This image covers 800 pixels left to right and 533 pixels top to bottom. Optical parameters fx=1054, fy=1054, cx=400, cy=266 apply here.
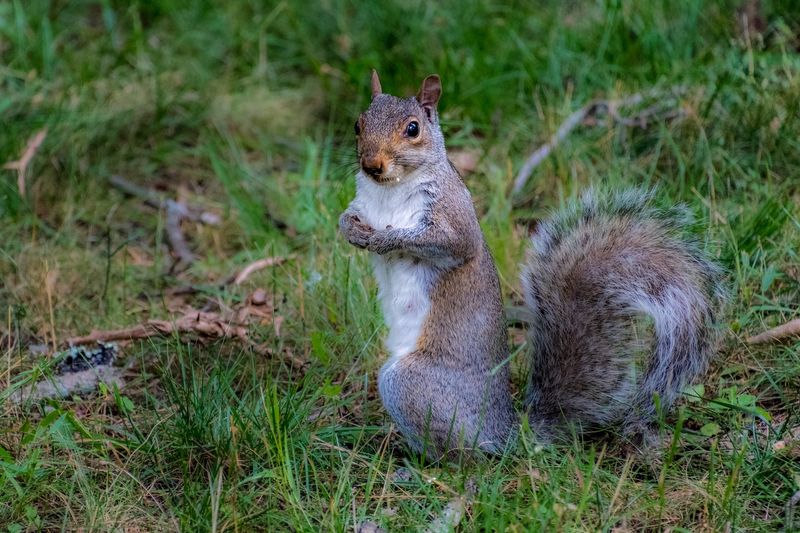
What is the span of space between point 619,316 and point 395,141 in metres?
0.63

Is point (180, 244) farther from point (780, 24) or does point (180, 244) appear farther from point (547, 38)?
point (780, 24)

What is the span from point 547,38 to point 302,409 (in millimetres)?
2174

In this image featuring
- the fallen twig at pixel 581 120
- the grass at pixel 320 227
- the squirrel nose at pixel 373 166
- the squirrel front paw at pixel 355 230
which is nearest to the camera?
the grass at pixel 320 227

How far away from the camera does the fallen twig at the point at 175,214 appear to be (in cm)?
351

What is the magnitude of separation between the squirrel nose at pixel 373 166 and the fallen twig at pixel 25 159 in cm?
164

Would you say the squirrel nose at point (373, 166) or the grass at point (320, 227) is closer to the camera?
the grass at point (320, 227)

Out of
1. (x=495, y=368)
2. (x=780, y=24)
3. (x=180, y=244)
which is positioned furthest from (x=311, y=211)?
(x=780, y=24)

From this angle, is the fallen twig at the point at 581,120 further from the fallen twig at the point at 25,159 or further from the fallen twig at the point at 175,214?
the fallen twig at the point at 25,159

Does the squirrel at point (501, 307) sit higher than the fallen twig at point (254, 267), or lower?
higher

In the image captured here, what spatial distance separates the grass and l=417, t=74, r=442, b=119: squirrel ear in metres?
0.59

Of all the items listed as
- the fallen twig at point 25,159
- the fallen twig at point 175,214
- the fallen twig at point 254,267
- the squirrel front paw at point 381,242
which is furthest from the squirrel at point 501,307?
the fallen twig at point 25,159

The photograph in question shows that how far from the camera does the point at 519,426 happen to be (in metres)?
2.41

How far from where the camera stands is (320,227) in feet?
10.5

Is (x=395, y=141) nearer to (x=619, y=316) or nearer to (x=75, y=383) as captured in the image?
(x=619, y=316)
